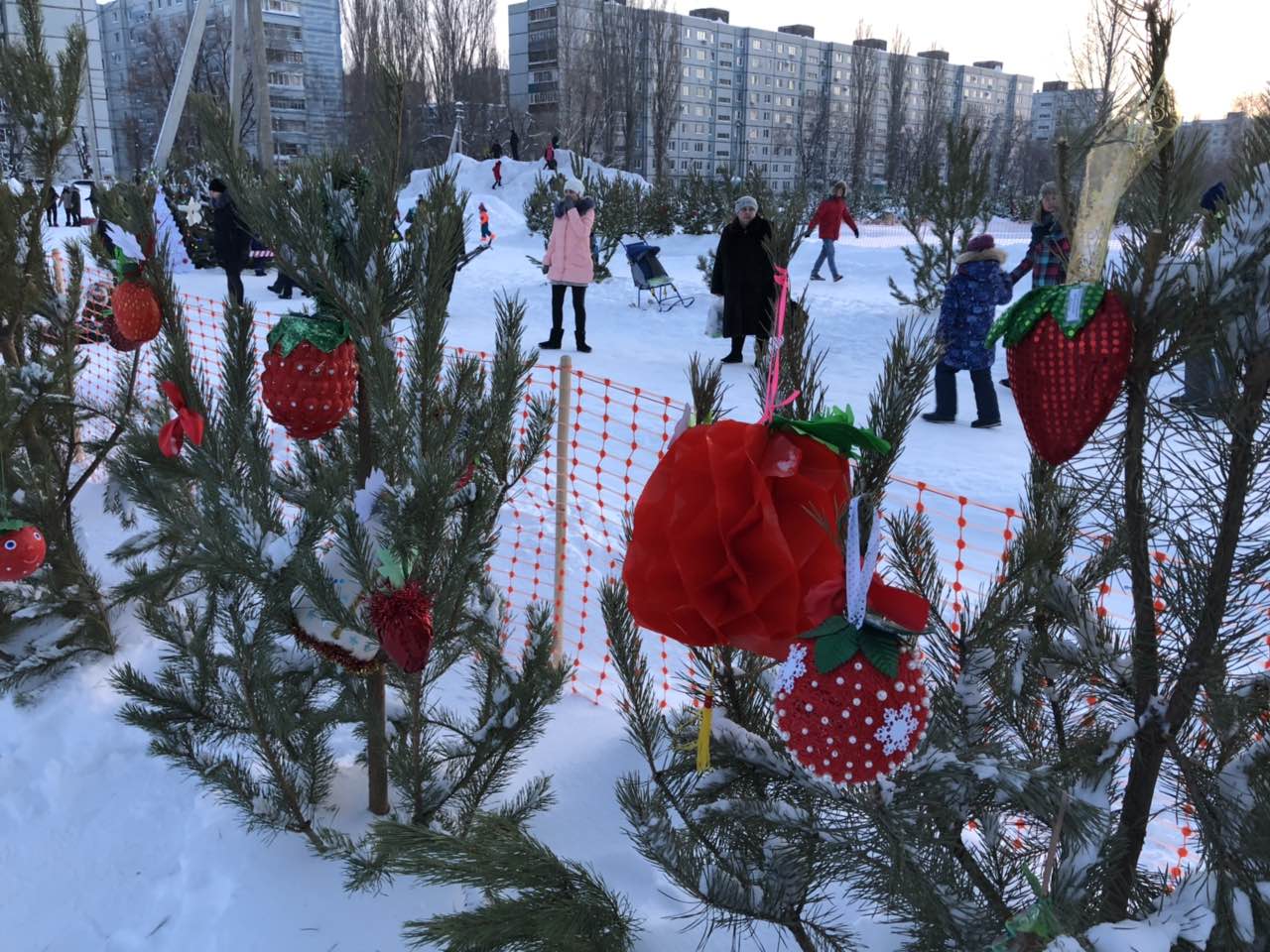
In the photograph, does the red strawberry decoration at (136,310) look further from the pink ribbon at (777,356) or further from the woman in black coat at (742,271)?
the woman in black coat at (742,271)

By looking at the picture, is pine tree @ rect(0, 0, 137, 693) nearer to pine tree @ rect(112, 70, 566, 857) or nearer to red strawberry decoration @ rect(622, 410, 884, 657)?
pine tree @ rect(112, 70, 566, 857)

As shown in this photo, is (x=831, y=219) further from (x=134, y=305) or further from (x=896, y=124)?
(x=896, y=124)

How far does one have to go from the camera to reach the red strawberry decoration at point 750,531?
0.96 m

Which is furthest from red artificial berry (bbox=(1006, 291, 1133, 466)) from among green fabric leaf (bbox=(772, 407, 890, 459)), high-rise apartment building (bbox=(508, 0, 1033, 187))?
high-rise apartment building (bbox=(508, 0, 1033, 187))

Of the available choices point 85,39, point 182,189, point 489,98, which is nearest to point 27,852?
point 85,39

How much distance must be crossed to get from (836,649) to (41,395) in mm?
3294

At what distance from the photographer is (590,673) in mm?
3820

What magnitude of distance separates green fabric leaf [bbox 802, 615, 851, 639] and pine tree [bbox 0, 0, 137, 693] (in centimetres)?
272

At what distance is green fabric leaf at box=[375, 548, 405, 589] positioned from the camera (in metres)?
1.79

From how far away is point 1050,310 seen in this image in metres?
0.88

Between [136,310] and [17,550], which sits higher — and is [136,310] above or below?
above

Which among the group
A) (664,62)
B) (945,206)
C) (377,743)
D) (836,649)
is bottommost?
(377,743)

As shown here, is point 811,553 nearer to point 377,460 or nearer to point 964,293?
point 377,460

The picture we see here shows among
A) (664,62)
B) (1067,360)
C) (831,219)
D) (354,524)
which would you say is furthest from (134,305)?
(664,62)
